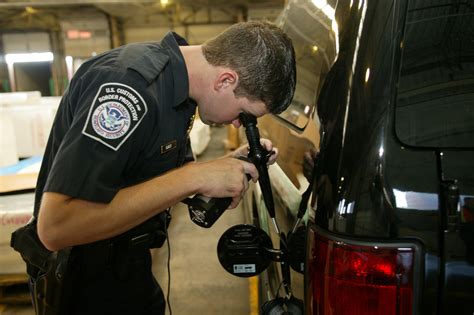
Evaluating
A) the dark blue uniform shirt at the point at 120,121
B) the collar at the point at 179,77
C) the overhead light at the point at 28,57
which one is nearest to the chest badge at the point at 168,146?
the dark blue uniform shirt at the point at 120,121

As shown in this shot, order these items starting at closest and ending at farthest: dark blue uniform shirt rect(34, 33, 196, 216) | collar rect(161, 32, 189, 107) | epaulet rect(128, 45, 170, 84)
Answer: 1. dark blue uniform shirt rect(34, 33, 196, 216)
2. epaulet rect(128, 45, 170, 84)
3. collar rect(161, 32, 189, 107)

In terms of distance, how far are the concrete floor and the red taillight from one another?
2.00 metres

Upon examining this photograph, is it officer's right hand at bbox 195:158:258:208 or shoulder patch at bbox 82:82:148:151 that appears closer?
shoulder patch at bbox 82:82:148:151

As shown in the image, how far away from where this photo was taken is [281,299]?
3.92 feet

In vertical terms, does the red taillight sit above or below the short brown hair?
below

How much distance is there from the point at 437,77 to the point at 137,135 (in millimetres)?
759

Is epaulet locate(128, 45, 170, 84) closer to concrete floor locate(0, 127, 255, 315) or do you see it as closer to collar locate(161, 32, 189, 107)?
collar locate(161, 32, 189, 107)

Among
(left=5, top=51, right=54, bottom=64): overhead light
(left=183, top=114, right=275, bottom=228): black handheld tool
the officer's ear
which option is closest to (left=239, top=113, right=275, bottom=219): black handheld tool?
(left=183, top=114, right=275, bottom=228): black handheld tool

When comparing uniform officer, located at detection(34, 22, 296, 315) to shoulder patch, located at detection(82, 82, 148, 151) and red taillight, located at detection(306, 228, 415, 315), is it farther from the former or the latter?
red taillight, located at detection(306, 228, 415, 315)

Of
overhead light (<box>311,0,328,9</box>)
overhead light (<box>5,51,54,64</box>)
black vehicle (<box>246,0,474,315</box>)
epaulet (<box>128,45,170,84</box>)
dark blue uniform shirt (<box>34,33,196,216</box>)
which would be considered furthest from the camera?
overhead light (<box>5,51,54,64</box>)

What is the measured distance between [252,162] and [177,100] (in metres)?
0.30

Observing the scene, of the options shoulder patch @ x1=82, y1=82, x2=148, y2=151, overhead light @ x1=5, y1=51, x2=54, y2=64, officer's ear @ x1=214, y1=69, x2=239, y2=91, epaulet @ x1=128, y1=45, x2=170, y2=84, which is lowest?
shoulder patch @ x1=82, y1=82, x2=148, y2=151

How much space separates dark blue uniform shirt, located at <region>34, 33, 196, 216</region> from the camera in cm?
98

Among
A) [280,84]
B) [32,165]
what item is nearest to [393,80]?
[280,84]
